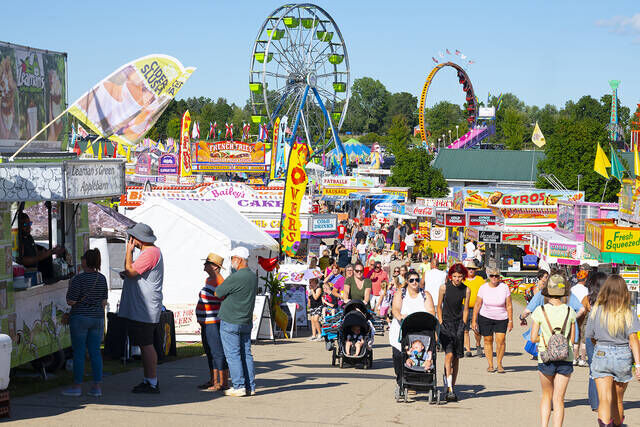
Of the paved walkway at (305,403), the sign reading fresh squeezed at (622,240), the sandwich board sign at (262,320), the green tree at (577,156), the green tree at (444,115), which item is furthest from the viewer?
the green tree at (444,115)

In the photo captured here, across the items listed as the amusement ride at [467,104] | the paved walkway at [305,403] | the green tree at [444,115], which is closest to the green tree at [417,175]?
the amusement ride at [467,104]

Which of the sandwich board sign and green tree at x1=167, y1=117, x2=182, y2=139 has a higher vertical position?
green tree at x1=167, y1=117, x2=182, y2=139

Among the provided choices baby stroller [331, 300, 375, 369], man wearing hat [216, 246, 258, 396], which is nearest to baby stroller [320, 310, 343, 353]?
baby stroller [331, 300, 375, 369]

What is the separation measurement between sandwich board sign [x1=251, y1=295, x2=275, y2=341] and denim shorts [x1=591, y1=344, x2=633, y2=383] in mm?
7874

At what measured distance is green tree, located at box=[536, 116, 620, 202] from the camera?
56.4 meters

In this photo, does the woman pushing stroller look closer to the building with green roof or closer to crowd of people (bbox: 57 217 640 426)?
crowd of people (bbox: 57 217 640 426)

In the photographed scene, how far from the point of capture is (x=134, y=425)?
7.26 m

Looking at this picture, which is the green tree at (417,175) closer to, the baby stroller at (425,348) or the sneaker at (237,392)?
the baby stroller at (425,348)

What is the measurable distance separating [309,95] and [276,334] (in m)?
46.2

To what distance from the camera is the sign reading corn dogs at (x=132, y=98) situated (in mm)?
8695

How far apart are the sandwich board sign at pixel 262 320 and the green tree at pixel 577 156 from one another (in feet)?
147

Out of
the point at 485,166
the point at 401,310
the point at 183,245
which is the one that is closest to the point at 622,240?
the point at 401,310

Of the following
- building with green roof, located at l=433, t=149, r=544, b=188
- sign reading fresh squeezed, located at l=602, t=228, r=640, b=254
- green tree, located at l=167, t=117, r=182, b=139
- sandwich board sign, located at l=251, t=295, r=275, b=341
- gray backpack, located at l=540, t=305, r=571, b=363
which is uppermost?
green tree, located at l=167, t=117, r=182, b=139

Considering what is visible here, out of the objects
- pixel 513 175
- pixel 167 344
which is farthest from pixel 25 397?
pixel 513 175
